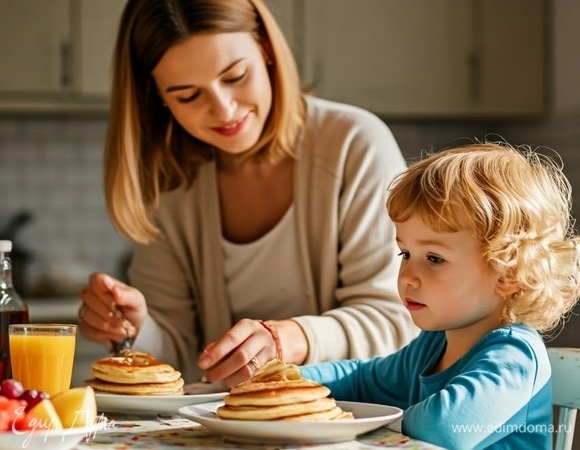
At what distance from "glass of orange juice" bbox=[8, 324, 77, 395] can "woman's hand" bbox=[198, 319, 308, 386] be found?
0.20 metres

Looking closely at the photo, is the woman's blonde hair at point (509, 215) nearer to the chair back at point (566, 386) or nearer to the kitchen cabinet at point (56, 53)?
the chair back at point (566, 386)

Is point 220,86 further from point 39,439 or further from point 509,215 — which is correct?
point 39,439

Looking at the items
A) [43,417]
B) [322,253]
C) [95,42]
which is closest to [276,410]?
[43,417]

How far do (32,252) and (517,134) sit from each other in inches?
79.0

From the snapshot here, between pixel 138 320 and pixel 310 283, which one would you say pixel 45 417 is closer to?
pixel 138 320

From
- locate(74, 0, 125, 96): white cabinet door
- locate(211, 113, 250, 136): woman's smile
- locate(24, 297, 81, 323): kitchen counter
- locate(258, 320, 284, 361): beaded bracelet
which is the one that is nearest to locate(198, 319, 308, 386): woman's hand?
locate(258, 320, 284, 361): beaded bracelet

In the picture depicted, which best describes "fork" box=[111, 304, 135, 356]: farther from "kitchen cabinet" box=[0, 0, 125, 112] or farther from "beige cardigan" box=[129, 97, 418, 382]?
"kitchen cabinet" box=[0, 0, 125, 112]

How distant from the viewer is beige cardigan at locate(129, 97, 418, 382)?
187 cm

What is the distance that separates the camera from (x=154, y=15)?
1.95 m

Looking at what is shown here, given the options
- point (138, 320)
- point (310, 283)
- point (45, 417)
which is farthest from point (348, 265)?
point (45, 417)

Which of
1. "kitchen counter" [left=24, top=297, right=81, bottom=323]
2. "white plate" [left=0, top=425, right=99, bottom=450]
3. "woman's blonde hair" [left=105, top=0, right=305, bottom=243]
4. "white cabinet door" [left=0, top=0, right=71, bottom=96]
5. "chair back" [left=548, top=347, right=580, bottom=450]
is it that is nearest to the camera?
"white plate" [left=0, top=425, right=99, bottom=450]

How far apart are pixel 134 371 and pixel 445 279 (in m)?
0.43

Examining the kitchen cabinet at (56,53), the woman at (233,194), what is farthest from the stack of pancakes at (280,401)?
the kitchen cabinet at (56,53)

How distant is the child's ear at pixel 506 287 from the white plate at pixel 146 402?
16.4 inches
